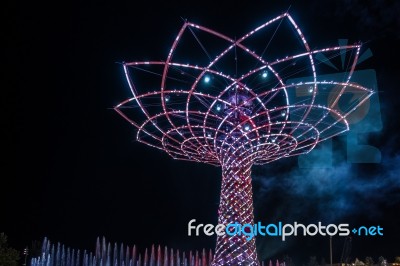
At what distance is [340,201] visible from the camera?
3103 cm

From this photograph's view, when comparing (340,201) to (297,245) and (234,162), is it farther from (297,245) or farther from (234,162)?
(234,162)

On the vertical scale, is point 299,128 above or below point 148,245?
above

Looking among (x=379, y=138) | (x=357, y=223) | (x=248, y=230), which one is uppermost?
(x=379, y=138)

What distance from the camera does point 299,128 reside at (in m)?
17.8

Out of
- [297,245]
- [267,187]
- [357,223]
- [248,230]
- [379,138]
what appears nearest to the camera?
[248,230]

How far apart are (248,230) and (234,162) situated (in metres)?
2.50

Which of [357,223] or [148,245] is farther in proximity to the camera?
[148,245]

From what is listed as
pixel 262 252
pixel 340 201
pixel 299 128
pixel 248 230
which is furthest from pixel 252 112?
pixel 262 252

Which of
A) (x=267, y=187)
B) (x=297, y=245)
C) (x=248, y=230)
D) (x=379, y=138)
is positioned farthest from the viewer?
(x=297, y=245)

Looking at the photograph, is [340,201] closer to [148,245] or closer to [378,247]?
[378,247]

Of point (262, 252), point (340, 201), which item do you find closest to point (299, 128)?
point (340, 201)

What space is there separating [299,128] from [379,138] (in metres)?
11.4

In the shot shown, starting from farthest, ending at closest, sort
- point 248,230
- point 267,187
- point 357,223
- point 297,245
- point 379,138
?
point 297,245
point 267,187
point 357,223
point 379,138
point 248,230

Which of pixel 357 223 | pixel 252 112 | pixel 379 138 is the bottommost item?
pixel 357 223
